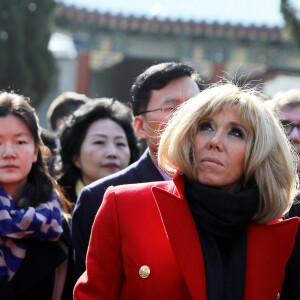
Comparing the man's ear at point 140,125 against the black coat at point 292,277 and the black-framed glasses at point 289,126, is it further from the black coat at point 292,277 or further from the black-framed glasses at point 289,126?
the black coat at point 292,277

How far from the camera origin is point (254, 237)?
2625 millimetres

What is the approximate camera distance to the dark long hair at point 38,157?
11.4 feet

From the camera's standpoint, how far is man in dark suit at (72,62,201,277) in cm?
327

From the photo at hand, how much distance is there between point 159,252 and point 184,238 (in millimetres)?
100

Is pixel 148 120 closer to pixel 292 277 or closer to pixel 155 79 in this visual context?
pixel 155 79

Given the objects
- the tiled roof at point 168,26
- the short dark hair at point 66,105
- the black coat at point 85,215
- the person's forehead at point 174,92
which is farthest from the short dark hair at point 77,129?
the tiled roof at point 168,26

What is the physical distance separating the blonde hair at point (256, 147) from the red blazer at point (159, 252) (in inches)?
2.4

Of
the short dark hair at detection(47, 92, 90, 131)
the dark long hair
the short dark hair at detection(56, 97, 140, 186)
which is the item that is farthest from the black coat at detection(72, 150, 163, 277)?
the short dark hair at detection(47, 92, 90, 131)

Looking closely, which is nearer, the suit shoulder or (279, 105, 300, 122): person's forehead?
the suit shoulder

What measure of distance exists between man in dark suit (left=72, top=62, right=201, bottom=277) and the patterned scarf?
15 cm

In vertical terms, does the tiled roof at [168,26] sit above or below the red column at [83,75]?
above

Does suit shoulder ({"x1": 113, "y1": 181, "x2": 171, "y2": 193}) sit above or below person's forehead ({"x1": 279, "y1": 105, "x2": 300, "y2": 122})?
below

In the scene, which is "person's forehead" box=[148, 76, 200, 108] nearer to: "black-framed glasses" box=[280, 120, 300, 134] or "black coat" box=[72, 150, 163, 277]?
"black coat" box=[72, 150, 163, 277]

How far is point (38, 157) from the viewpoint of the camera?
3635 millimetres
